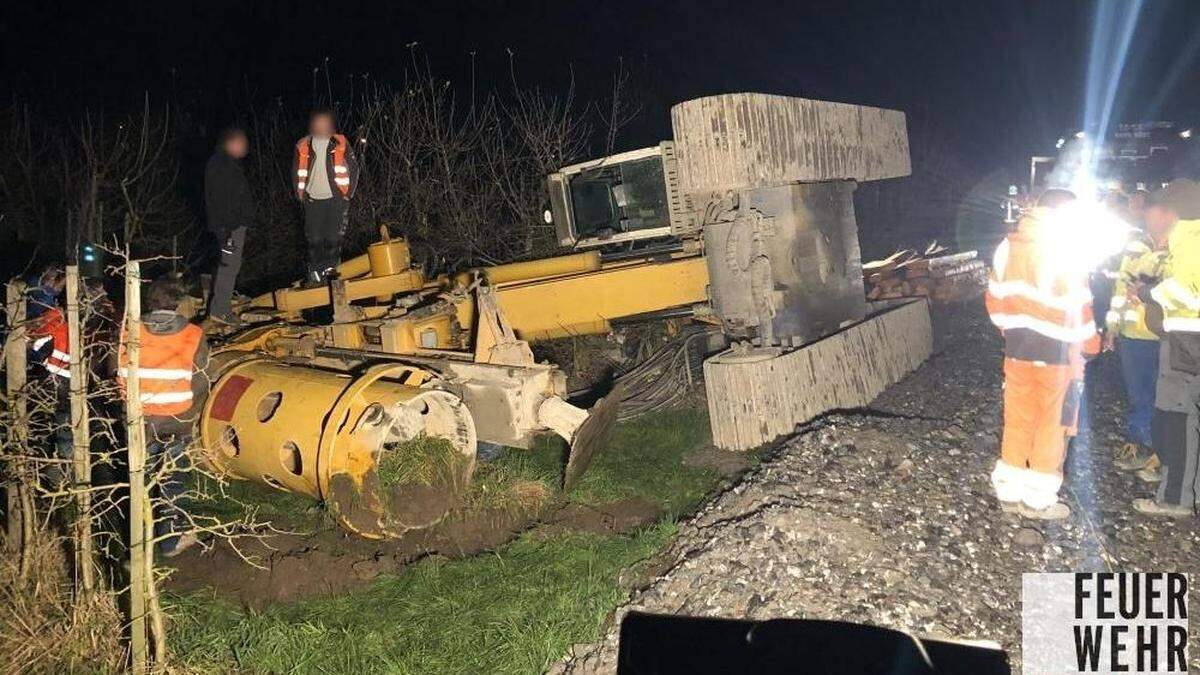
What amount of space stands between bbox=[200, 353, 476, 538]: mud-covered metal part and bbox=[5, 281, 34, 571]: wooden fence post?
102cm

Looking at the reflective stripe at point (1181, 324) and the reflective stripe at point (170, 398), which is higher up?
the reflective stripe at point (170, 398)

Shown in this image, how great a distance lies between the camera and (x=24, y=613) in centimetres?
358

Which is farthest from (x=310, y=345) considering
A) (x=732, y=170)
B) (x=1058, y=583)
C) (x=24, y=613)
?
(x=1058, y=583)

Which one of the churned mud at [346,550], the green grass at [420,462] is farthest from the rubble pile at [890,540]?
the green grass at [420,462]

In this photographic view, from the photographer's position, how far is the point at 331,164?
22.5 ft

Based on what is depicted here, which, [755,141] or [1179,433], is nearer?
[1179,433]

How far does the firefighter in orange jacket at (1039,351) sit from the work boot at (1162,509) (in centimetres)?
52

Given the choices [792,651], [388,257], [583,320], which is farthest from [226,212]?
[792,651]

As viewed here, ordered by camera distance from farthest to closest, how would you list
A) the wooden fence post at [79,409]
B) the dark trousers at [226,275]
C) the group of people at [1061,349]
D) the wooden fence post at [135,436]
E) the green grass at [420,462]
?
1. the dark trousers at [226,275]
2. the green grass at [420,462]
3. the group of people at [1061,349]
4. the wooden fence post at [79,409]
5. the wooden fence post at [135,436]

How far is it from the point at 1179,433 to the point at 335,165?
6.19 metres

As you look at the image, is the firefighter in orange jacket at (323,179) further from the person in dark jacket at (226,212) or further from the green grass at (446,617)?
the green grass at (446,617)

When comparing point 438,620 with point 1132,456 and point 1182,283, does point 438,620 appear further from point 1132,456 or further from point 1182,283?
point 1132,456

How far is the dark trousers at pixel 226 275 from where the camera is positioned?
649 centimetres

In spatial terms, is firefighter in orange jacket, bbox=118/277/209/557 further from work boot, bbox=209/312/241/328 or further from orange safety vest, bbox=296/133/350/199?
orange safety vest, bbox=296/133/350/199
